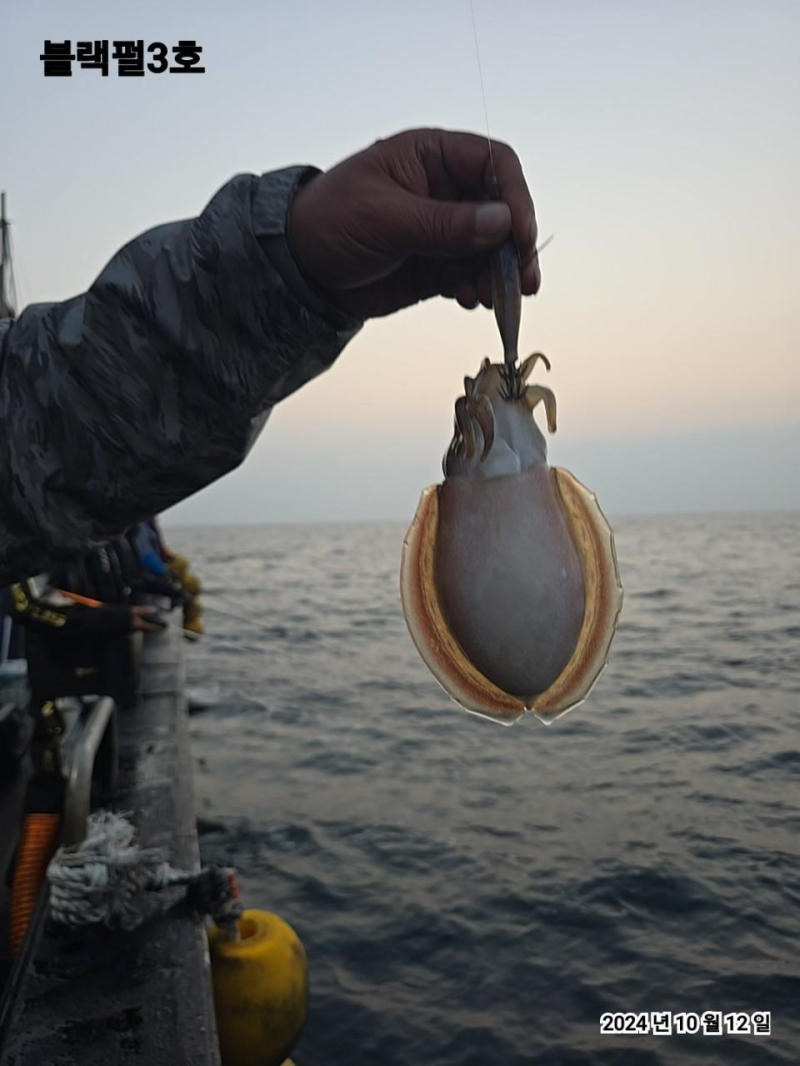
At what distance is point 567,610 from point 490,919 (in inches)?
223

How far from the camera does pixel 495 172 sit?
68.9 inches

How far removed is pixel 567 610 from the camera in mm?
2131

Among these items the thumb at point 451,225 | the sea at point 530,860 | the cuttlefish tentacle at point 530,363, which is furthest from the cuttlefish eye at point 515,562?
the sea at point 530,860

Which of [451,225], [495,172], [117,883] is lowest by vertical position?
[117,883]

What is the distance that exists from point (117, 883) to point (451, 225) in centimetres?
335

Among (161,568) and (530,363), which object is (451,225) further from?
(161,568)

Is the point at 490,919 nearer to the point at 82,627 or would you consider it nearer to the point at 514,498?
the point at 82,627

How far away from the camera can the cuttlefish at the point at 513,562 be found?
212 centimetres

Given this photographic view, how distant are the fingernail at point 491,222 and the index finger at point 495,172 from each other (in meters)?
0.05

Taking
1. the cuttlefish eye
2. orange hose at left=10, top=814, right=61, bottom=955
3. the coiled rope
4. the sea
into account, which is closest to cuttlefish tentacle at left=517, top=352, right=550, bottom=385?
the cuttlefish eye

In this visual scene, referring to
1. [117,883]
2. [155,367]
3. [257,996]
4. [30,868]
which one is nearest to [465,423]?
[155,367]

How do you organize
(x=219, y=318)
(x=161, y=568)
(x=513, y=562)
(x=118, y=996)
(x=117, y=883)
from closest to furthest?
1. (x=219, y=318)
2. (x=513, y=562)
3. (x=118, y=996)
4. (x=117, y=883)
5. (x=161, y=568)

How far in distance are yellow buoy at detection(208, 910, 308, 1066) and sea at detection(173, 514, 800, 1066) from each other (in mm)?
1707

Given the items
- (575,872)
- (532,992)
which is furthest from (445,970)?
(575,872)
